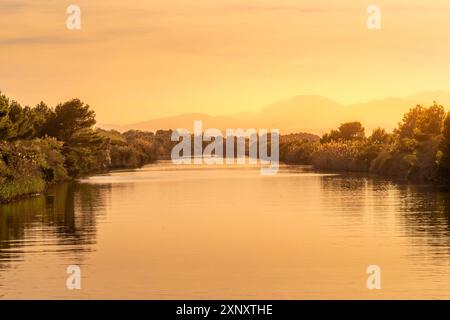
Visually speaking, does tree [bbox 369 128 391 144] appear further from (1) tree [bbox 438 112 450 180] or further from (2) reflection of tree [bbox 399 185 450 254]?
(2) reflection of tree [bbox 399 185 450 254]

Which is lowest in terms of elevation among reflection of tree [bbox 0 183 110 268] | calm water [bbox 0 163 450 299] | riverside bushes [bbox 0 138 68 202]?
calm water [bbox 0 163 450 299]

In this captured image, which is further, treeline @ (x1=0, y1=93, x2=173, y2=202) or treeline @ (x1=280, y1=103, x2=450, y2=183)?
treeline @ (x1=280, y1=103, x2=450, y2=183)

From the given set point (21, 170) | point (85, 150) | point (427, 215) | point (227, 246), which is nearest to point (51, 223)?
point (227, 246)

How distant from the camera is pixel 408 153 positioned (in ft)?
358

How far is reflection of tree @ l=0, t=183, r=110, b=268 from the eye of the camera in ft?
126

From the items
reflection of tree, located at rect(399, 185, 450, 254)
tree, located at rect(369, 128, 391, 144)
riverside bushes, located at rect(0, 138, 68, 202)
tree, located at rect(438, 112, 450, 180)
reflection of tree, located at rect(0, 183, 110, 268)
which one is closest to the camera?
reflection of tree, located at rect(0, 183, 110, 268)

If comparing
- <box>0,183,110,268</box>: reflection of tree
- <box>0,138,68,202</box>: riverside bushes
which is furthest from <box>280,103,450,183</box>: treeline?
<box>0,138,68,202</box>: riverside bushes

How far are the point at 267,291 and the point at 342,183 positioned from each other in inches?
2520

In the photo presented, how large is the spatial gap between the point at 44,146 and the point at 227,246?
5587 centimetres

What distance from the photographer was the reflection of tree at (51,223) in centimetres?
3847

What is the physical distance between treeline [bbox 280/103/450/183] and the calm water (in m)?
18.0

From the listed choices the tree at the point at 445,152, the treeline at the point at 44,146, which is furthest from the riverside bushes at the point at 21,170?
the tree at the point at 445,152

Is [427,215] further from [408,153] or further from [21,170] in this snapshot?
[408,153]

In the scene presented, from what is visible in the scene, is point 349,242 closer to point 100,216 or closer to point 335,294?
point 335,294
